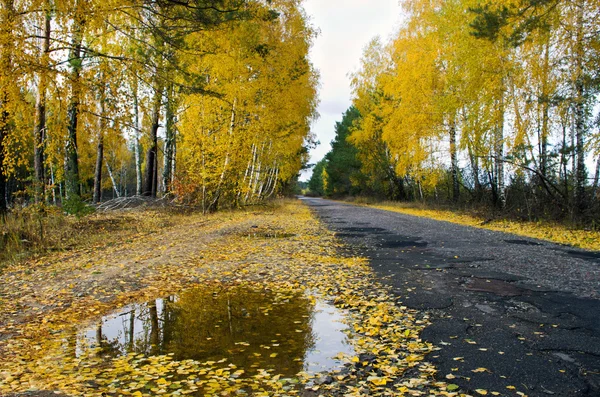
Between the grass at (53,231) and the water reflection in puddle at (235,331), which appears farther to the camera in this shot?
Answer: the grass at (53,231)

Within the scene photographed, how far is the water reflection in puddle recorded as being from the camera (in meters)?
3.30

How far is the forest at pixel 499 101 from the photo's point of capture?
11148mm

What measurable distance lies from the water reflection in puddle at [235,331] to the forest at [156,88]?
4.90 metres

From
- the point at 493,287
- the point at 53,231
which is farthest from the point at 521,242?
the point at 53,231

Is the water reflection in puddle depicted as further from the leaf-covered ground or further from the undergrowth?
the undergrowth

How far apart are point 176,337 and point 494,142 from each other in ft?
45.5

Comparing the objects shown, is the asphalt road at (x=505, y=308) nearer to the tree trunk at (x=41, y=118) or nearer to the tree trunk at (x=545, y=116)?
the tree trunk at (x=545, y=116)

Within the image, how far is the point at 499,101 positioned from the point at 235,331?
12836 millimetres

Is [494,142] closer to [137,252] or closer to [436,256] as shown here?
[436,256]

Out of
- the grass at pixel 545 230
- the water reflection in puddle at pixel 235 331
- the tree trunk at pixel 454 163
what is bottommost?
the water reflection in puddle at pixel 235 331

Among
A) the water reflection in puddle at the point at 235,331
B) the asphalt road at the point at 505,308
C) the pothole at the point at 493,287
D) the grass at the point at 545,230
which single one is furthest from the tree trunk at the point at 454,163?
the water reflection in puddle at the point at 235,331

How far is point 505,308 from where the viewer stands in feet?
14.5

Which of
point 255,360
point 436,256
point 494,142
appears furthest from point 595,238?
point 255,360

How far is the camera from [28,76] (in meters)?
7.09
